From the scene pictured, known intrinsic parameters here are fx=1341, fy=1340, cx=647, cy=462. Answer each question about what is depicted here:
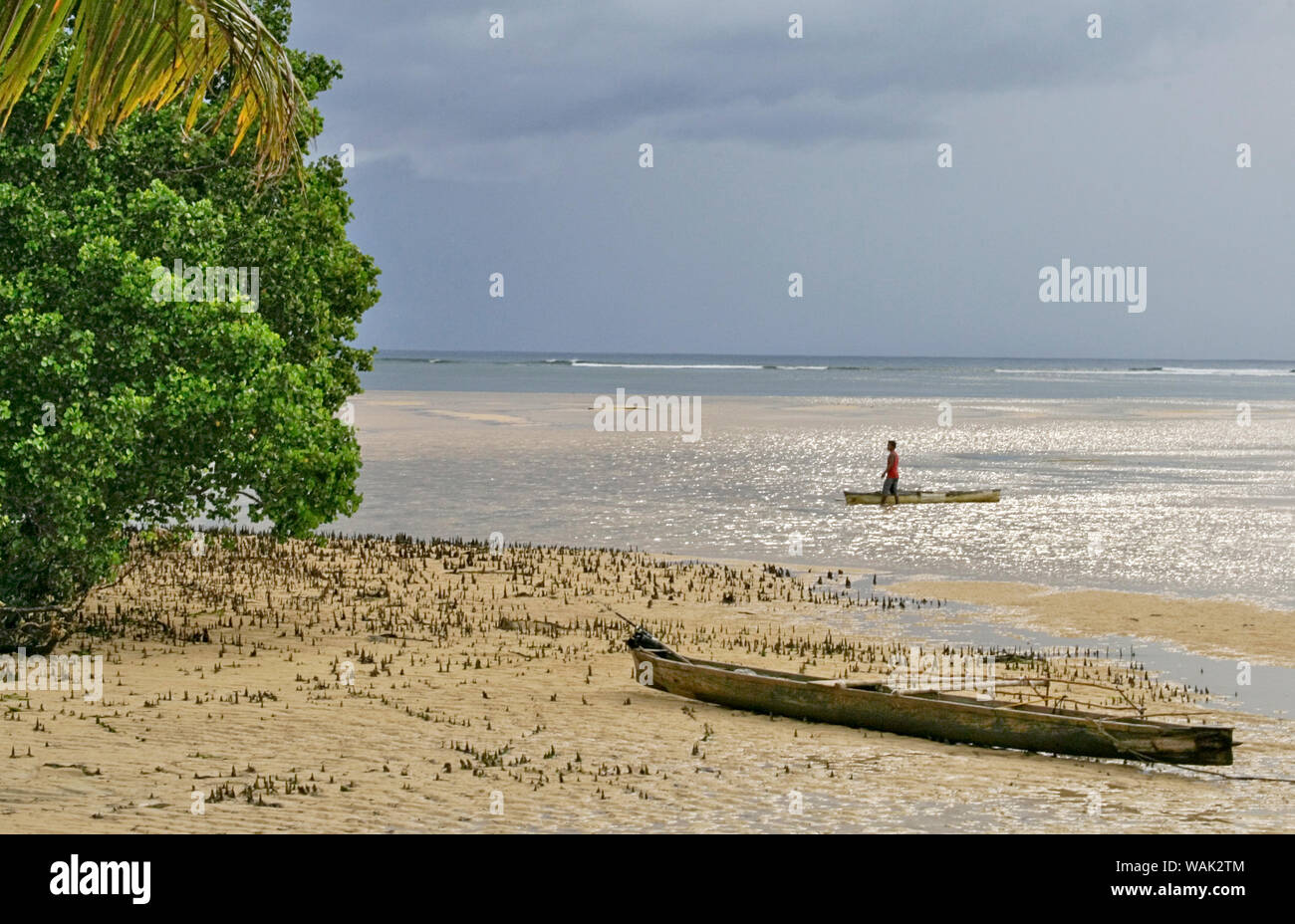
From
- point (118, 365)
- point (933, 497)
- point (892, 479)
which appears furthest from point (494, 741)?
point (933, 497)

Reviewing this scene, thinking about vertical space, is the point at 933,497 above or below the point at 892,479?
below

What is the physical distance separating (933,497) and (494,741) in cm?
3409

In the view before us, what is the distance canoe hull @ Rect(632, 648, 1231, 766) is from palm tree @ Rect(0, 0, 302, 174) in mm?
10161

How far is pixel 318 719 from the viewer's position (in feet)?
56.2

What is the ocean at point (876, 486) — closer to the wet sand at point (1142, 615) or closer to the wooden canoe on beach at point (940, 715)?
the wet sand at point (1142, 615)

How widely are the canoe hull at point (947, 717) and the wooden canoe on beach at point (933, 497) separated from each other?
96.7 ft

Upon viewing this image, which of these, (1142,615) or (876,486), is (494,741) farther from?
(876,486)

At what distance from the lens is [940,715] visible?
16734mm

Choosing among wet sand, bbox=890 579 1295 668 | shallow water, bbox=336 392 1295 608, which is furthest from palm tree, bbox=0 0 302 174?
shallow water, bbox=336 392 1295 608

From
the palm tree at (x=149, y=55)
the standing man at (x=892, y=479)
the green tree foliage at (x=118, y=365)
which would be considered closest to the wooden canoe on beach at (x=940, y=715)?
the green tree foliage at (x=118, y=365)

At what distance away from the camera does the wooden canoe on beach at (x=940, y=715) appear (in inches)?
605
